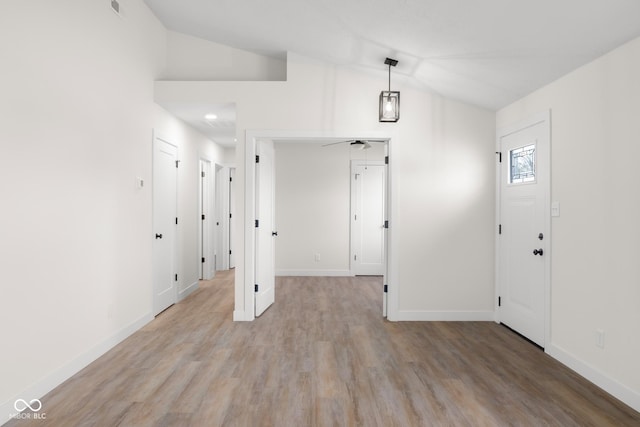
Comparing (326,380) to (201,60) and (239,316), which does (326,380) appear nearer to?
(239,316)

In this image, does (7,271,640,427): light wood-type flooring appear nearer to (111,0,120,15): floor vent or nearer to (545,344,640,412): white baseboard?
(545,344,640,412): white baseboard

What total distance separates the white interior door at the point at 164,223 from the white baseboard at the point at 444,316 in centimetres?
273

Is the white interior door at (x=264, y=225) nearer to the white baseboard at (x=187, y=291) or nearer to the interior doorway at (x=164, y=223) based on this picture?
the interior doorway at (x=164, y=223)

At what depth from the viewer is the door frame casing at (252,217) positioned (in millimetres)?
3836

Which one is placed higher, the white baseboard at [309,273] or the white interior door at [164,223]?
the white interior door at [164,223]

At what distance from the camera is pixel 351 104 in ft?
12.7

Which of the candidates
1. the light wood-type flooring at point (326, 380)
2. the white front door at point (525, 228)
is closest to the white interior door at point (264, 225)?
the light wood-type flooring at point (326, 380)

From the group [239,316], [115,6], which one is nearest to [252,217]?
[239,316]

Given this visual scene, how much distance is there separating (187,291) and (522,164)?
4440mm

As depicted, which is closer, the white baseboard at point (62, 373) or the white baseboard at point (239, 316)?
the white baseboard at point (62, 373)

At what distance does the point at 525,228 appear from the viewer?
11.0 ft

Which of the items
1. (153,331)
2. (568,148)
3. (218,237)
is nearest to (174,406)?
(153,331)

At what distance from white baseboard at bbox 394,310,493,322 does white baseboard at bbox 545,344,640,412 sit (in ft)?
2.94

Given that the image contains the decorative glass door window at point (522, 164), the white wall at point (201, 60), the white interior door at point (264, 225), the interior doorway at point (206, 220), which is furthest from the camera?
the interior doorway at point (206, 220)
